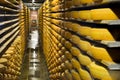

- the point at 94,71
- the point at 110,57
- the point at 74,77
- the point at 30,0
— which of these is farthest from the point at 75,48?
the point at 30,0

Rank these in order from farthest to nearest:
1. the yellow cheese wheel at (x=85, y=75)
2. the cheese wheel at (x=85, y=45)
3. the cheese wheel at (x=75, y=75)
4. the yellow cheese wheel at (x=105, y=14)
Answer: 1. the cheese wheel at (x=75, y=75)
2. the cheese wheel at (x=85, y=45)
3. the yellow cheese wheel at (x=85, y=75)
4. the yellow cheese wheel at (x=105, y=14)

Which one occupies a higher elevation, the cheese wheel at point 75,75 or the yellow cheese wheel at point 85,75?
the yellow cheese wheel at point 85,75

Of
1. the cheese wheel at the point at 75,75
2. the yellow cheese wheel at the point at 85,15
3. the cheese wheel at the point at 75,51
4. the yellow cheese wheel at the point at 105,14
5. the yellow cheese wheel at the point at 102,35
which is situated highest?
the yellow cheese wheel at the point at 105,14

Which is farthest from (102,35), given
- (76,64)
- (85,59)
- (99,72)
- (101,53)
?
(76,64)

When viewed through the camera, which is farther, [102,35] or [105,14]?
[102,35]

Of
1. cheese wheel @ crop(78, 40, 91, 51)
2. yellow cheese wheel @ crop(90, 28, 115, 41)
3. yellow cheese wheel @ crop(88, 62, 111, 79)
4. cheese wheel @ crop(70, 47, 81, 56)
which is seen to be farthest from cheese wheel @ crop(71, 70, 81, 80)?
yellow cheese wheel @ crop(90, 28, 115, 41)

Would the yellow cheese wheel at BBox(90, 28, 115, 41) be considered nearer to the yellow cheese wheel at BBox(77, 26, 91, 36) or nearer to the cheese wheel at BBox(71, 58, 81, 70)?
the yellow cheese wheel at BBox(77, 26, 91, 36)

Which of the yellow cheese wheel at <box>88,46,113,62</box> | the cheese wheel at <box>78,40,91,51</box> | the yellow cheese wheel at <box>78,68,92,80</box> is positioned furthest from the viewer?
the cheese wheel at <box>78,40,91,51</box>

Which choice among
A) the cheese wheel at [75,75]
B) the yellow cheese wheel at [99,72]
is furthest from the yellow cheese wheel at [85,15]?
the cheese wheel at [75,75]

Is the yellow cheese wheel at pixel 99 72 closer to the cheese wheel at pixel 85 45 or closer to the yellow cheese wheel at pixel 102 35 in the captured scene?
the yellow cheese wheel at pixel 102 35

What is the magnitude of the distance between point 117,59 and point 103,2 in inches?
23.1

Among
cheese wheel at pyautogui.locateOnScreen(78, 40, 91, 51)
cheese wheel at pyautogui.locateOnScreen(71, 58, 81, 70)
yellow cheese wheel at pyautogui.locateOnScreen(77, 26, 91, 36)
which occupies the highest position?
yellow cheese wheel at pyautogui.locateOnScreen(77, 26, 91, 36)

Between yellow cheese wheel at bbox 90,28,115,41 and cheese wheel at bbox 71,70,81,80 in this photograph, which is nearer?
yellow cheese wheel at bbox 90,28,115,41

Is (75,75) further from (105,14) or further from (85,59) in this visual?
(105,14)
